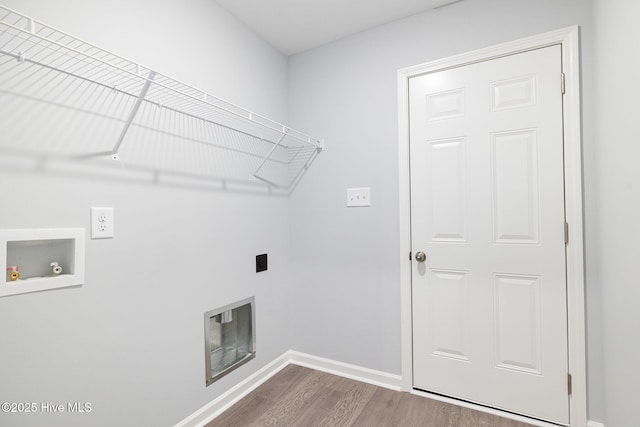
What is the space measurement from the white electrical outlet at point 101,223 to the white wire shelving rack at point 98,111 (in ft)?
0.76

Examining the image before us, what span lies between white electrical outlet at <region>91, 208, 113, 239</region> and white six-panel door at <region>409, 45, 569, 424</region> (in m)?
1.63

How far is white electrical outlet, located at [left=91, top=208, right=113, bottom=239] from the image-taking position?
1253mm

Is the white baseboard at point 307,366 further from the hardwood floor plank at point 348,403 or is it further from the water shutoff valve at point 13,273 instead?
the water shutoff valve at point 13,273

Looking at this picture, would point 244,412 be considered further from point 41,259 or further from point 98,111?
point 98,111

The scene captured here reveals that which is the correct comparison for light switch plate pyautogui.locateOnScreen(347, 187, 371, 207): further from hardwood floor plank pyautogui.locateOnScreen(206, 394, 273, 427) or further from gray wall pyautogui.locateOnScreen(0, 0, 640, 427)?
hardwood floor plank pyautogui.locateOnScreen(206, 394, 273, 427)

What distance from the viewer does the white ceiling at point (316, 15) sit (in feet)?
6.12

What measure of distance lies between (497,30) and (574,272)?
137 centimetres

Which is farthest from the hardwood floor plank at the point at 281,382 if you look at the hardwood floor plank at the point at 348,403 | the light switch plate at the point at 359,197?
the light switch plate at the point at 359,197

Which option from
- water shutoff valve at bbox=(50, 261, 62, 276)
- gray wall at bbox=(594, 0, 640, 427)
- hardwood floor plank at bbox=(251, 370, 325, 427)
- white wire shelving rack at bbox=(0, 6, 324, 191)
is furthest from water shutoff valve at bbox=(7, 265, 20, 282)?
gray wall at bbox=(594, 0, 640, 427)

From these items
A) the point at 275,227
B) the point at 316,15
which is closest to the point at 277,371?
the point at 275,227

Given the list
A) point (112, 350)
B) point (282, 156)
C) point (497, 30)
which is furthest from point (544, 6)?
point (112, 350)

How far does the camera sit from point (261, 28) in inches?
82.7

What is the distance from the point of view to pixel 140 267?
4.67 ft

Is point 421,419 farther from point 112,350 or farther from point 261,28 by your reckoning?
point 261,28
